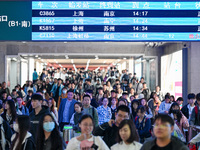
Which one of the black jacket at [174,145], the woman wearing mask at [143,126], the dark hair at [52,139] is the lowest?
the woman wearing mask at [143,126]

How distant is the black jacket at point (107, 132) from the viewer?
18.9ft

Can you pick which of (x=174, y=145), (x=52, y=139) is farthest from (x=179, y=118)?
(x=174, y=145)

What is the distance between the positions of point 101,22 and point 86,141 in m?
7.41

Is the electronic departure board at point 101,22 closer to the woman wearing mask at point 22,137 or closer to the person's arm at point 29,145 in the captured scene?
the woman wearing mask at point 22,137

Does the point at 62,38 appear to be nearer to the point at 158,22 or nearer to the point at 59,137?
the point at 158,22

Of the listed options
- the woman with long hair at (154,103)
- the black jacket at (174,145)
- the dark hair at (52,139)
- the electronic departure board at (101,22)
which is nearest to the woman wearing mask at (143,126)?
the dark hair at (52,139)

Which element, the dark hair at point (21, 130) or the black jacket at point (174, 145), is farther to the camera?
the dark hair at point (21, 130)

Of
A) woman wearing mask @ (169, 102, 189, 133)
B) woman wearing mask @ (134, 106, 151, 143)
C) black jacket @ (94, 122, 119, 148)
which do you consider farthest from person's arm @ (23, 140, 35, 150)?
woman wearing mask @ (169, 102, 189, 133)

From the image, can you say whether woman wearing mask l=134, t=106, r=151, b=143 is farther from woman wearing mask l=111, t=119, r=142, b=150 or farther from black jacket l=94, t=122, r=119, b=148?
woman wearing mask l=111, t=119, r=142, b=150

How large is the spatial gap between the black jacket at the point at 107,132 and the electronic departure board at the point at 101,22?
5.91 metres

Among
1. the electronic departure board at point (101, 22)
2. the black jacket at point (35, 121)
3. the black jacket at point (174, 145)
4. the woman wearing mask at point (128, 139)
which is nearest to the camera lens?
the black jacket at point (174, 145)

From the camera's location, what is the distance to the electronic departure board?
11.5 m

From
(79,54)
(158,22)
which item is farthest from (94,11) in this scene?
(79,54)

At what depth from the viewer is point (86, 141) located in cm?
445
